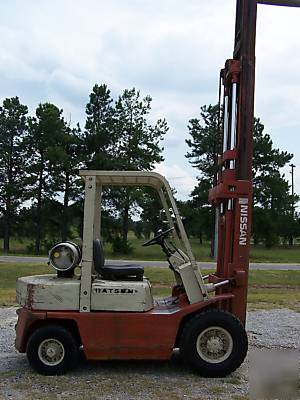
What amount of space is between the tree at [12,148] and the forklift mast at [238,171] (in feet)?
125

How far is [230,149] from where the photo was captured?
787cm

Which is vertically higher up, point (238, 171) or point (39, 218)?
point (39, 218)

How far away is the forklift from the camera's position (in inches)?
271

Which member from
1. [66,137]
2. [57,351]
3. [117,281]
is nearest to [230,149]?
[117,281]

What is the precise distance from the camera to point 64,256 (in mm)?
7180

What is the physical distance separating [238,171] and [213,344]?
84.6 inches

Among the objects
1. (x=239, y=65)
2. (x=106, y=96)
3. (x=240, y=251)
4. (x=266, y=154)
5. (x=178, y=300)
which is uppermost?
(x=106, y=96)

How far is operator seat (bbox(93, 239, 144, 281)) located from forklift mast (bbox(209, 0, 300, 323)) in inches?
42.4

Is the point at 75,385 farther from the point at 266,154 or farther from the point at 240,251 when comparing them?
the point at 266,154

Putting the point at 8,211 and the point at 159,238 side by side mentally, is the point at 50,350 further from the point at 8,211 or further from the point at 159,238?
the point at 8,211

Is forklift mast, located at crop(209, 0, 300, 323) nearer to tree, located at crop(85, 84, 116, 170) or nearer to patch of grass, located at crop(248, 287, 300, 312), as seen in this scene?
patch of grass, located at crop(248, 287, 300, 312)

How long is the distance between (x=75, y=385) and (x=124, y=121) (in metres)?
38.5

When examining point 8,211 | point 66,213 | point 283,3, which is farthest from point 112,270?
point 8,211

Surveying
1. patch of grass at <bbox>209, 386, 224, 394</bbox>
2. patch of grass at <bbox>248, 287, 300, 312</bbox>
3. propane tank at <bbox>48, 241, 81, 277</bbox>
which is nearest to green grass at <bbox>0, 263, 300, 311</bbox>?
patch of grass at <bbox>248, 287, 300, 312</bbox>
